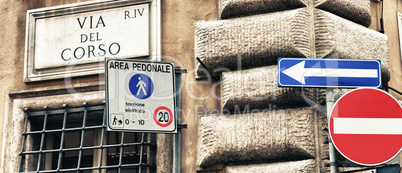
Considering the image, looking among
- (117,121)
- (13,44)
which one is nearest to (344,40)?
(117,121)

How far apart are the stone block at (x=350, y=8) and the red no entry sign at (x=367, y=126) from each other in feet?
4.51

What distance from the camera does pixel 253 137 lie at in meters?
5.93

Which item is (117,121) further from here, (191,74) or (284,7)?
(284,7)

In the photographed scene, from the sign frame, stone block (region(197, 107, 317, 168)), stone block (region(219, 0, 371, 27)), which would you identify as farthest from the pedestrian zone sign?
stone block (region(219, 0, 371, 27))

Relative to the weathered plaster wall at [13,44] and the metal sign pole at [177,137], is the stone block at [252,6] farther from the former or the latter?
the weathered plaster wall at [13,44]

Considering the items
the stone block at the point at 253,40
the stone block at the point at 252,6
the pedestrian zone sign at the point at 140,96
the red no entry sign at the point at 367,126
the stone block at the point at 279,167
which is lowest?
the stone block at the point at 279,167

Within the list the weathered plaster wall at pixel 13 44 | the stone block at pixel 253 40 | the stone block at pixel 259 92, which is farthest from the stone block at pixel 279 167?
the weathered plaster wall at pixel 13 44

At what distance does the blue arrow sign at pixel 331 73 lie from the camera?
5.27 metres

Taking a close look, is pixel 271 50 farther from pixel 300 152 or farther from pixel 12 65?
pixel 12 65

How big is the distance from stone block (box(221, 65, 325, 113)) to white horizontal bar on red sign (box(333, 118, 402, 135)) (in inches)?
32.7

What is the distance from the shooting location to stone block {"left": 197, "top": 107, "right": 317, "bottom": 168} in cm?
582

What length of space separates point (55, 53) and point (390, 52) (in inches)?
127

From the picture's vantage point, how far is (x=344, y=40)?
6.20 metres

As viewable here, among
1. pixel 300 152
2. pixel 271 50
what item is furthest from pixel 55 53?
pixel 300 152
